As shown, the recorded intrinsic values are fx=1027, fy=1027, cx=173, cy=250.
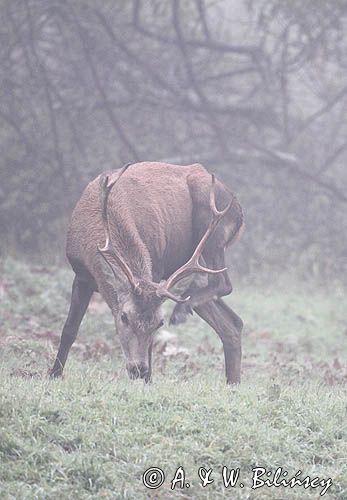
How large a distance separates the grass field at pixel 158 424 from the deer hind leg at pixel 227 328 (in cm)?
17

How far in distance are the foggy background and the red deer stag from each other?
630cm

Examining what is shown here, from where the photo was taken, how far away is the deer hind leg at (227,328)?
8.66 m

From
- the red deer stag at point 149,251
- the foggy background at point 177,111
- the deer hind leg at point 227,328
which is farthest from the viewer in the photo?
the foggy background at point 177,111

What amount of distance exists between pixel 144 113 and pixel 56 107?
1.49m

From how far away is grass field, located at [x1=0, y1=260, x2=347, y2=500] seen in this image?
5531mm

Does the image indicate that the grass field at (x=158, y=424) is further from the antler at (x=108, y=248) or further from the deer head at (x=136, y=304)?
the antler at (x=108, y=248)

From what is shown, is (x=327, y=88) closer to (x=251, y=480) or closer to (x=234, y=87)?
(x=234, y=87)

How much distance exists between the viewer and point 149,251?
8.21m

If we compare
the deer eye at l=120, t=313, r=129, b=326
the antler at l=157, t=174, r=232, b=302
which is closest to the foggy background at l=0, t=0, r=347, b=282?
the antler at l=157, t=174, r=232, b=302

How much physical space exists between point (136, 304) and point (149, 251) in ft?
2.52

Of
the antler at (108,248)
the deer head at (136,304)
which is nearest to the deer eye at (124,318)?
the deer head at (136,304)

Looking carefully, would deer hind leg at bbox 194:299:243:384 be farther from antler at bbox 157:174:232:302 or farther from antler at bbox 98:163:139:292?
antler at bbox 98:163:139:292

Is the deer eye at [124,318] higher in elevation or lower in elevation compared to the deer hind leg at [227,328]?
higher

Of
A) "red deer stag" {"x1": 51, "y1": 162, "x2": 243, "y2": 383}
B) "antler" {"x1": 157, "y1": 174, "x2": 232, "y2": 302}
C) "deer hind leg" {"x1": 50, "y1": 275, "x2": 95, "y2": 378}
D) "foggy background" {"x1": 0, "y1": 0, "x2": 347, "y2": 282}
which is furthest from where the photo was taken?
"foggy background" {"x1": 0, "y1": 0, "x2": 347, "y2": 282}
